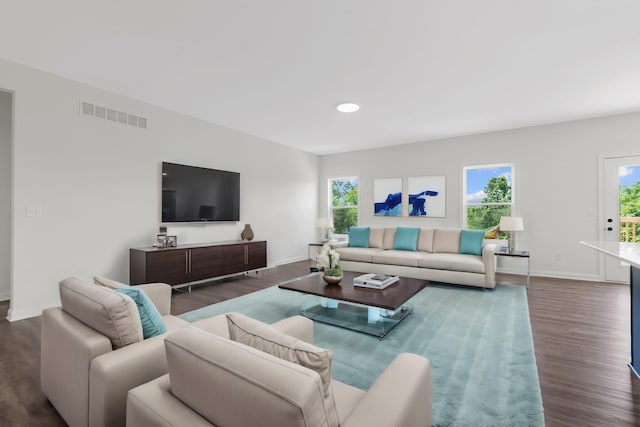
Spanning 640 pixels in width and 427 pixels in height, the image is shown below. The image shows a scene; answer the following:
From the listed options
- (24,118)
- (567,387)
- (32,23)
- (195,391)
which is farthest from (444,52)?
(24,118)

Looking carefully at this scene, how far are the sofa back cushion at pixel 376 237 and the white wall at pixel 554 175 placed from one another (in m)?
1.30

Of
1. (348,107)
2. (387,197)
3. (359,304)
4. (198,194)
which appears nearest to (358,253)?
(387,197)

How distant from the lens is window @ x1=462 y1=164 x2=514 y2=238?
5699mm

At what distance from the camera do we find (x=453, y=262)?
4.55 metres

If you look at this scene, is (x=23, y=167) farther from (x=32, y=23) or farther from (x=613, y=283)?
(x=613, y=283)

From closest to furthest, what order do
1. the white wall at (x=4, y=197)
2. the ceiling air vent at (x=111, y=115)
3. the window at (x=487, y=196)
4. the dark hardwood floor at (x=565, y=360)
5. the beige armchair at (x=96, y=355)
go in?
the beige armchair at (x=96, y=355) → the dark hardwood floor at (x=565, y=360) → the ceiling air vent at (x=111, y=115) → the white wall at (x=4, y=197) → the window at (x=487, y=196)

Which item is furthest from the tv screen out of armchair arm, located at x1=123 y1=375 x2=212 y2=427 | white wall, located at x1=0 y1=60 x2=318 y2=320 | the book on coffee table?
armchair arm, located at x1=123 y1=375 x2=212 y2=427

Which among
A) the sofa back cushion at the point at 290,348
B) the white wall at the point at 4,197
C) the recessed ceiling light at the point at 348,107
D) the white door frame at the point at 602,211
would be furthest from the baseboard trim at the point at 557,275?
the white wall at the point at 4,197

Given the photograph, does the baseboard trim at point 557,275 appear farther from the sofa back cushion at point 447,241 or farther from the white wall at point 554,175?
the sofa back cushion at point 447,241

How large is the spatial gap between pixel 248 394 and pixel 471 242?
16.2 feet

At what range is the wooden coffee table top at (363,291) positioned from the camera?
2.78 meters

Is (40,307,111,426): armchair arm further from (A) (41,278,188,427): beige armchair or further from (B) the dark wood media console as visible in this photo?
(B) the dark wood media console

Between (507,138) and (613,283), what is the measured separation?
279 centimetres

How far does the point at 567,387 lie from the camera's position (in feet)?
6.51
